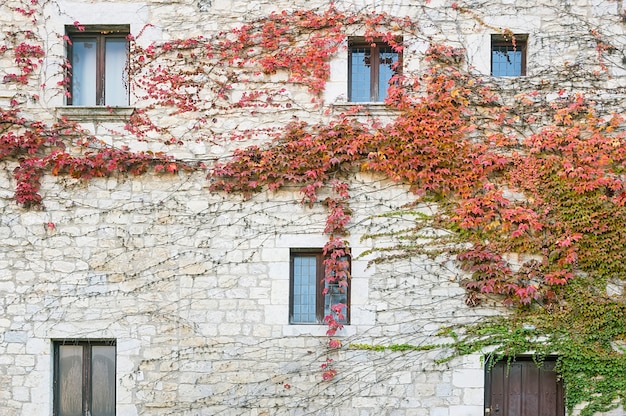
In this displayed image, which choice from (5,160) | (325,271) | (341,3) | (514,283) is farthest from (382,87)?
(5,160)

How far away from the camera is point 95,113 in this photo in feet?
18.2

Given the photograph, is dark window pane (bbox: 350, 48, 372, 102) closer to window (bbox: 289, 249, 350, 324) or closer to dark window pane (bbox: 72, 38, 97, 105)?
window (bbox: 289, 249, 350, 324)

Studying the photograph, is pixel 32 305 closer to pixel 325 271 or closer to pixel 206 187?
pixel 206 187

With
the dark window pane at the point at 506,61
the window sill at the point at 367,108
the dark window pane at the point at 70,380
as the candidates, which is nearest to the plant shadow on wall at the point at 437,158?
the window sill at the point at 367,108

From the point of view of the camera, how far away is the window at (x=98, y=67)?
5766 millimetres

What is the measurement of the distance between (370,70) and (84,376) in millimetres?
4535

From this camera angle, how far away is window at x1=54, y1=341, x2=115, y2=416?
18.3 ft

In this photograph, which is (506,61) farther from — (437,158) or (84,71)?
(84,71)

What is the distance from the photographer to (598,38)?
5492 millimetres

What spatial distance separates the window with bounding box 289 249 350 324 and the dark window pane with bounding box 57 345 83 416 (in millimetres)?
2334

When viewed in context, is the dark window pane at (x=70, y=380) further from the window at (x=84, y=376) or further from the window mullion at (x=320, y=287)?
the window mullion at (x=320, y=287)

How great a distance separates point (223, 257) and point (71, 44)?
2878 millimetres

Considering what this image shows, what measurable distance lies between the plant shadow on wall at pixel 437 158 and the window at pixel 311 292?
0.67ft

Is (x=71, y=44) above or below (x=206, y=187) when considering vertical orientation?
above
